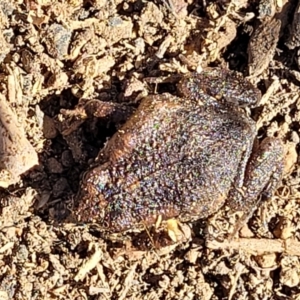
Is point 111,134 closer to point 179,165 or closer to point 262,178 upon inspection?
point 179,165

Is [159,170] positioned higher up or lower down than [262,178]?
higher up

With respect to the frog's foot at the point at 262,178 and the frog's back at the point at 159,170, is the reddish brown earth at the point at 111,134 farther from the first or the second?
the frog's back at the point at 159,170

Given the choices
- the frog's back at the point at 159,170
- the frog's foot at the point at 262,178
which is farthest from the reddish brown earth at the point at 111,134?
the frog's back at the point at 159,170

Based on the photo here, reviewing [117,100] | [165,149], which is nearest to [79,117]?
[117,100]

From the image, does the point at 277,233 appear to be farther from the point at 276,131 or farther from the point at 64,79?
the point at 64,79

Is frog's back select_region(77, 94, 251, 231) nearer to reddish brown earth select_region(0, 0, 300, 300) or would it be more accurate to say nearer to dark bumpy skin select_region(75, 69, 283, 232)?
dark bumpy skin select_region(75, 69, 283, 232)

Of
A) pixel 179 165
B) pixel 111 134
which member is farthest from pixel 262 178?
pixel 111 134

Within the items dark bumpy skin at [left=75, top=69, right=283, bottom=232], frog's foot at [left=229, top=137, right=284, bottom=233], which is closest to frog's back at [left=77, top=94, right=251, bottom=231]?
dark bumpy skin at [left=75, top=69, right=283, bottom=232]
